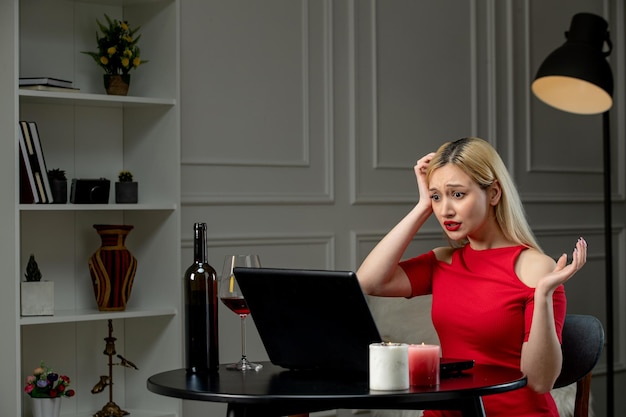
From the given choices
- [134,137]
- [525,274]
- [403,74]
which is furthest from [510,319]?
[403,74]

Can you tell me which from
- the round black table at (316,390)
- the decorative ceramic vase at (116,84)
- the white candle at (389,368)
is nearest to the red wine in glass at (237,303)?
the round black table at (316,390)

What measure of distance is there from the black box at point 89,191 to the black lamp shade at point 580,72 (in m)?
1.80

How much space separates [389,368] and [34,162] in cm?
169

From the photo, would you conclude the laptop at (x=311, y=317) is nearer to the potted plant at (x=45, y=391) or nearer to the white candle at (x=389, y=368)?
the white candle at (x=389, y=368)

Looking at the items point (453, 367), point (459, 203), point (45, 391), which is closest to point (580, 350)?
point (459, 203)

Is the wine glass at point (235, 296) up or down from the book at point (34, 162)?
down

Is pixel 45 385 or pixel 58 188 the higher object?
pixel 58 188

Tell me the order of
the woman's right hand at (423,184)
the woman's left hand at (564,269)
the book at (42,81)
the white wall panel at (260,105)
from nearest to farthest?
the woman's left hand at (564,269), the woman's right hand at (423,184), the book at (42,81), the white wall panel at (260,105)

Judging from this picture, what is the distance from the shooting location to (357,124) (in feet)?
12.6

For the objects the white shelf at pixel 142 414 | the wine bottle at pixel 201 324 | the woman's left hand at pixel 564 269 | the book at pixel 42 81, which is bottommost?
the white shelf at pixel 142 414

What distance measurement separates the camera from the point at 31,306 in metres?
2.86

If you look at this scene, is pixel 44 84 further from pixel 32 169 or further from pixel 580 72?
pixel 580 72

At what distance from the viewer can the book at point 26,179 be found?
2854 millimetres

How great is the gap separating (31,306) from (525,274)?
4.99ft
